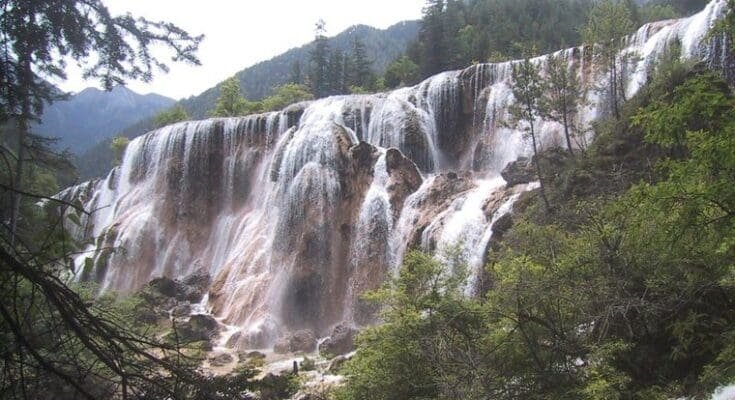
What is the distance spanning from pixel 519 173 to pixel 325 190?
10.00 meters

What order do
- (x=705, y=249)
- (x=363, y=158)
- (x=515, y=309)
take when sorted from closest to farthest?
1. (x=705, y=249)
2. (x=515, y=309)
3. (x=363, y=158)

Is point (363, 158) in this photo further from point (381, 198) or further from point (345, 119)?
point (345, 119)

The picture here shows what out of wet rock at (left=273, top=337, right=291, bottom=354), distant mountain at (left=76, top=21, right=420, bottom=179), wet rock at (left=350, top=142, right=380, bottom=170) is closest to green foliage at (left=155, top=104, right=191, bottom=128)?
wet rock at (left=350, top=142, right=380, bottom=170)

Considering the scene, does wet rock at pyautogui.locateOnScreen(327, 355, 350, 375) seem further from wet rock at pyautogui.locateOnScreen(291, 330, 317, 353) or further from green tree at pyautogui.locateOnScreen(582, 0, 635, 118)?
green tree at pyautogui.locateOnScreen(582, 0, 635, 118)

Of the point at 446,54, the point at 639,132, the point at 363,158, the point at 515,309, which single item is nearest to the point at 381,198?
the point at 363,158

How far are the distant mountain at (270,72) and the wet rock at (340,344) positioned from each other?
4093 inches

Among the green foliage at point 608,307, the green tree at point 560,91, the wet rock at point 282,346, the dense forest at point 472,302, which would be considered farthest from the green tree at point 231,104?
the green foliage at point 608,307

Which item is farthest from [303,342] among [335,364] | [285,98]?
[285,98]

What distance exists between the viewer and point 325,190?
2752 centimetres

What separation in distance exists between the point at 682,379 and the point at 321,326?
18.2m

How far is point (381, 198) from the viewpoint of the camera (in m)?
25.3

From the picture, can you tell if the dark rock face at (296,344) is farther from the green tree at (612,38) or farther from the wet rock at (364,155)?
the green tree at (612,38)

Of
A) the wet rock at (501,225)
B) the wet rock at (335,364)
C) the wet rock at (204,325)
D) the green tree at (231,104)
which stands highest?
the green tree at (231,104)

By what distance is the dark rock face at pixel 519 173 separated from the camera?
71.9 feet
